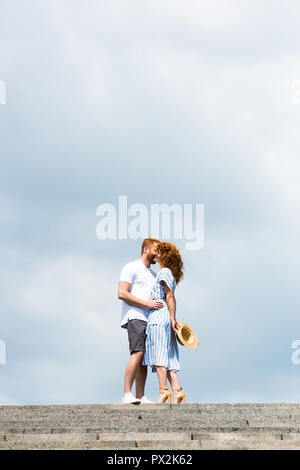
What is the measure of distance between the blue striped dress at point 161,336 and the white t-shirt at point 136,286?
9cm

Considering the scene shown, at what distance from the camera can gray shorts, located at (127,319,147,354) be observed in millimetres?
9977

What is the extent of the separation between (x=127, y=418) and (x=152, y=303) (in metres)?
2.16

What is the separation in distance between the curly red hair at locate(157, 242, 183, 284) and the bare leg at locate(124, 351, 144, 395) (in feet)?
3.34

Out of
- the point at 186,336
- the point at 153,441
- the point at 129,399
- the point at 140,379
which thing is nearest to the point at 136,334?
the point at 140,379

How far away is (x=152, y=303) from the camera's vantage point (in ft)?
33.0

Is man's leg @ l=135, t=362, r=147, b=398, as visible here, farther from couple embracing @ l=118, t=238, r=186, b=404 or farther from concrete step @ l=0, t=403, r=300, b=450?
concrete step @ l=0, t=403, r=300, b=450

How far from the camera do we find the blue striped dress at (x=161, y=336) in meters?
9.91

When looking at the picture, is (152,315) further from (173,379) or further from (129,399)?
(129,399)

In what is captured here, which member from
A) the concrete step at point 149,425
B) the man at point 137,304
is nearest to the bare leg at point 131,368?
the man at point 137,304

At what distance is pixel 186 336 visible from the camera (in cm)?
1034

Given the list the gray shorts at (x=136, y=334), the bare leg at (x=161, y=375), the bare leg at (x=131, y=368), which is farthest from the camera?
the gray shorts at (x=136, y=334)

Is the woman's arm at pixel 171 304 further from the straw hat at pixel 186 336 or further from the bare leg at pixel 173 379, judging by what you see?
the bare leg at pixel 173 379
